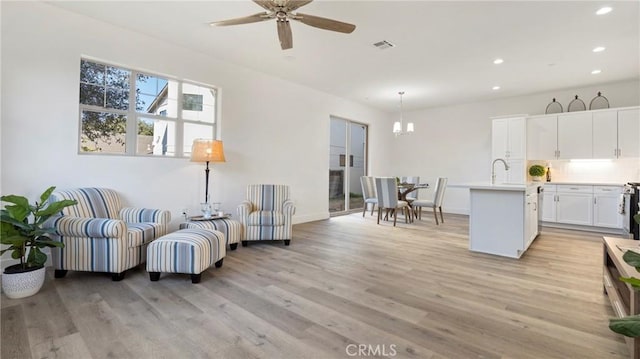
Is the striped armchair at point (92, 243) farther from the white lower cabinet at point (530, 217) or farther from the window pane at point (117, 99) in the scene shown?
the white lower cabinet at point (530, 217)

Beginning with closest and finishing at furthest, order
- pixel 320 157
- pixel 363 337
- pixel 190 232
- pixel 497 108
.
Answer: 1. pixel 363 337
2. pixel 190 232
3. pixel 320 157
4. pixel 497 108

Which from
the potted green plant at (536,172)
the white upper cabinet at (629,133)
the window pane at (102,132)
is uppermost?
the white upper cabinet at (629,133)

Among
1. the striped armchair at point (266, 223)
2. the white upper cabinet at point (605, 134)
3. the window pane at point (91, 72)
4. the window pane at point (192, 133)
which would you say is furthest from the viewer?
the white upper cabinet at point (605, 134)

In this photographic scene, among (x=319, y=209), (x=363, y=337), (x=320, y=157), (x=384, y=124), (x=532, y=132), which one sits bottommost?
(x=363, y=337)

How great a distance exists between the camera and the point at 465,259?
140 inches

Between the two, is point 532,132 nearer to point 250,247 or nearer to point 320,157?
point 320,157

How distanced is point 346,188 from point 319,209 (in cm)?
130

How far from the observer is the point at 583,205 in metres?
5.43

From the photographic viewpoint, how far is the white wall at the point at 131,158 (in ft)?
9.80

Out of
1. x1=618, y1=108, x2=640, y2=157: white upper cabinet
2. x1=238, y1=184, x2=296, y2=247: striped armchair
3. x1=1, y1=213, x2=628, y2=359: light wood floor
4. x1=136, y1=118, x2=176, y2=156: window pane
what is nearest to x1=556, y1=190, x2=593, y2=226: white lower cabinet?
x1=618, y1=108, x2=640, y2=157: white upper cabinet

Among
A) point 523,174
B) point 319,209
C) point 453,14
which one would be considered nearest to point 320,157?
point 319,209

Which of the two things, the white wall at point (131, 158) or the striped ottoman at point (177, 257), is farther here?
the white wall at point (131, 158)

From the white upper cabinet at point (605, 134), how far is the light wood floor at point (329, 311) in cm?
291

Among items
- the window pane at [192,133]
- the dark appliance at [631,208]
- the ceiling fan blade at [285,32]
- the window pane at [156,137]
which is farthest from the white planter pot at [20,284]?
the dark appliance at [631,208]
